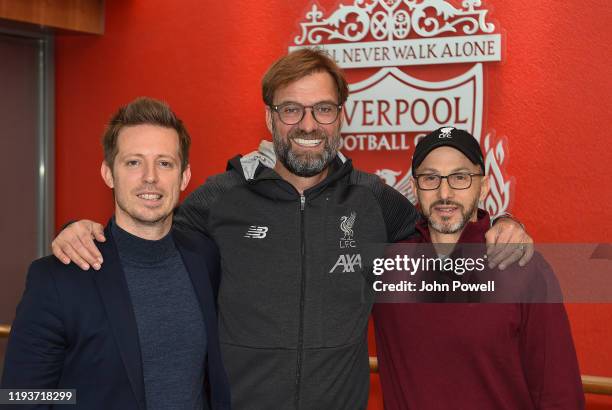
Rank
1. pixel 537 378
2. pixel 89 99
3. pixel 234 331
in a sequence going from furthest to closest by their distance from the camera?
pixel 89 99, pixel 234 331, pixel 537 378

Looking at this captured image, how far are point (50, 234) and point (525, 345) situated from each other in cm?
367

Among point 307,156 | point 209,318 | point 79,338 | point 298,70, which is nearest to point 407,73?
point 298,70

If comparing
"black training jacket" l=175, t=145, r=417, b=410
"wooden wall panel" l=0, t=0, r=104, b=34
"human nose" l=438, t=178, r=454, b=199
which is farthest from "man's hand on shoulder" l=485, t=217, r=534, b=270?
"wooden wall panel" l=0, t=0, r=104, b=34

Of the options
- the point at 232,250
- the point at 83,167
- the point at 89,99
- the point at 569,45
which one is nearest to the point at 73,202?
the point at 83,167

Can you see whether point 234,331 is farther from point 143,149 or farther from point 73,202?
point 73,202

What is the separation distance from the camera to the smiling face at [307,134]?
2.39 m

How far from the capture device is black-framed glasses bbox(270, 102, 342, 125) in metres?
2.42

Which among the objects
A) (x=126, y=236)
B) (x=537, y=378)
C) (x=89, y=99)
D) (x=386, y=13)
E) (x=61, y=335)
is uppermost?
(x=386, y=13)

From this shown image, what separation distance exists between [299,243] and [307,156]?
287 mm

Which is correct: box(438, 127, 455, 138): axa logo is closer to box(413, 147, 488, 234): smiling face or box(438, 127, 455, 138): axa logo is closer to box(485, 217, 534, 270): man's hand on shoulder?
box(413, 147, 488, 234): smiling face

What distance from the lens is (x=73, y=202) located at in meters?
4.85

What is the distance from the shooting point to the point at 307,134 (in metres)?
2.39

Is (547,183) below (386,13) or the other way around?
below

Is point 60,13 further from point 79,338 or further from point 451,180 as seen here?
point 79,338
